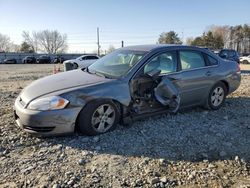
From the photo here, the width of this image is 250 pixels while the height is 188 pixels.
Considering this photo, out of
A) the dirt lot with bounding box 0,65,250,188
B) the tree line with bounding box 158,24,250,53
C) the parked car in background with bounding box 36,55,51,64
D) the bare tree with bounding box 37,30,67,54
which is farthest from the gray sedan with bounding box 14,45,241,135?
the bare tree with bounding box 37,30,67,54

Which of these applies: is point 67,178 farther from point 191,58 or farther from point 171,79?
point 191,58

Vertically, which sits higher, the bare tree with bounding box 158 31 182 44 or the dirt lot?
the bare tree with bounding box 158 31 182 44

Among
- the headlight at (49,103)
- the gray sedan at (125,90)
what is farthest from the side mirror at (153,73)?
the headlight at (49,103)

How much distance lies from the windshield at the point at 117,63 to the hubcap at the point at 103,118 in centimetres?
64

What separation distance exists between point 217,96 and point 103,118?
9.58ft

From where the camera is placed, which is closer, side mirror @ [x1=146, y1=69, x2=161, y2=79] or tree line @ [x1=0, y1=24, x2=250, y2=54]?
side mirror @ [x1=146, y1=69, x2=161, y2=79]

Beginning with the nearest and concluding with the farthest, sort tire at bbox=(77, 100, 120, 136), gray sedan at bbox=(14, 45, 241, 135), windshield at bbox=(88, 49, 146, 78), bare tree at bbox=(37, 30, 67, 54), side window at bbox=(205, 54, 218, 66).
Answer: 1. gray sedan at bbox=(14, 45, 241, 135)
2. tire at bbox=(77, 100, 120, 136)
3. windshield at bbox=(88, 49, 146, 78)
4. side window at bbox=(205, 54, 218, 66)
5. bare tree at bbox=(37, 30, 67, 54)

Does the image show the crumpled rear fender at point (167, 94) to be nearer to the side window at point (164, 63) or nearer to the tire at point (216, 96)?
the side window at point (164, 63)

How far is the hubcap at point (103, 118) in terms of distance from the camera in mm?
4465

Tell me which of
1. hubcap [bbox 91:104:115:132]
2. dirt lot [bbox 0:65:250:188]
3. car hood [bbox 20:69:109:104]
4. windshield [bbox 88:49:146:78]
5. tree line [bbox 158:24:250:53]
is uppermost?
tree line [bbox 158:24:250:53]

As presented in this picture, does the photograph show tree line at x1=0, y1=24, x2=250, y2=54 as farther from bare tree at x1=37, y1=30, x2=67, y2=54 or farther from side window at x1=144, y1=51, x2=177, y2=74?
side window at x1=144, y1=51, x2=177, y2=74

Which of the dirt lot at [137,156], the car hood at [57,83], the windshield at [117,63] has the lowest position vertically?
the dirt lot at [137,156]

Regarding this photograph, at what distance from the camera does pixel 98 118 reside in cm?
449

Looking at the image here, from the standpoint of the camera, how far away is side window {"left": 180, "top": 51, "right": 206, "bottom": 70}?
5609 mm
